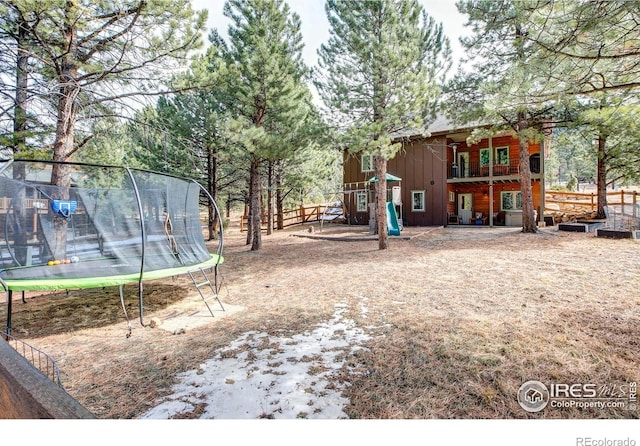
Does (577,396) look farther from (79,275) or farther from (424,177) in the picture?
(424,177)

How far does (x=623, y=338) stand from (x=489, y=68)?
32.4 ft

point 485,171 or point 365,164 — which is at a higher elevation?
point 365,164

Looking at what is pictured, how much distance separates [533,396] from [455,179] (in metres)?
14.9

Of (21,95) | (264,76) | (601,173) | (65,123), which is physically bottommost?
(601,173)

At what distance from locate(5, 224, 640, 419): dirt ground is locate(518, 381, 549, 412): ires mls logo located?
0.05 metres

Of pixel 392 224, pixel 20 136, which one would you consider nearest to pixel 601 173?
pixel 392 224

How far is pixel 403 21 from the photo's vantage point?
7.43m

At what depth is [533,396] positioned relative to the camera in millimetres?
2014

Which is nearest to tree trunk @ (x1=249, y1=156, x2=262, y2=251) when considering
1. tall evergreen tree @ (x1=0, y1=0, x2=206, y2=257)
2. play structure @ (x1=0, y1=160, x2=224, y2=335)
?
play structure @ (x1=0, y1=160, x2=224, y2=335)

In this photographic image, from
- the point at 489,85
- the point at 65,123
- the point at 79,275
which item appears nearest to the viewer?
the point at 79,275

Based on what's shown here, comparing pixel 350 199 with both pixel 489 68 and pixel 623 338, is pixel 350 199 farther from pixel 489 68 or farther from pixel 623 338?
pixel 623 338

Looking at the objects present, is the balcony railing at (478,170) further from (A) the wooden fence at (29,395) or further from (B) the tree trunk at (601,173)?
(A) the wooden fence at (29,395)
